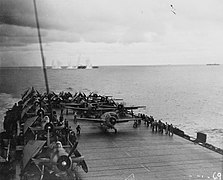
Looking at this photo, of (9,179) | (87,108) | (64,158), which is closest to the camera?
(64,158)

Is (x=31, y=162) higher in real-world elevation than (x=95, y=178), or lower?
higher

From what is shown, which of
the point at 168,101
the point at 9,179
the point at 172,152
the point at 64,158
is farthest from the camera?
the point at 168,101

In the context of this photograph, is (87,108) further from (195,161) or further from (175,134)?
(195,161)

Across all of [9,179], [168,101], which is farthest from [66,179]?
[168,101]

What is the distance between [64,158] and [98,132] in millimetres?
18663

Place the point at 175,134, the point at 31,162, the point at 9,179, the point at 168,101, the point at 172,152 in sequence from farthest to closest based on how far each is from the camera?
the point at 168,101 → the point at 175,134 → the point at 172,152 → the point at 9,179 → the point at 31,162

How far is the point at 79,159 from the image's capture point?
1853cm

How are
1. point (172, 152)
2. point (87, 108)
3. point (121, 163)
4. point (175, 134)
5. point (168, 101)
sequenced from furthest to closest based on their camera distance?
point (168, 101)
point (87, 108)
point (175, 134)
point (172, 152)
point (121, 163)

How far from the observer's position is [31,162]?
18.2 metres

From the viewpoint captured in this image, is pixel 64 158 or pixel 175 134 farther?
pixel 175 134

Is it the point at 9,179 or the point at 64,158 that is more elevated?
the point at 64,158

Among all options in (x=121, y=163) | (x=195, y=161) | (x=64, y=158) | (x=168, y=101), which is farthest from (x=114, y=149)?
(x=168, y=101)

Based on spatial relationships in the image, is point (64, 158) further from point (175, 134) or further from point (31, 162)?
point (175, 134)

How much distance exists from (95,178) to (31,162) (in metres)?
4.60
